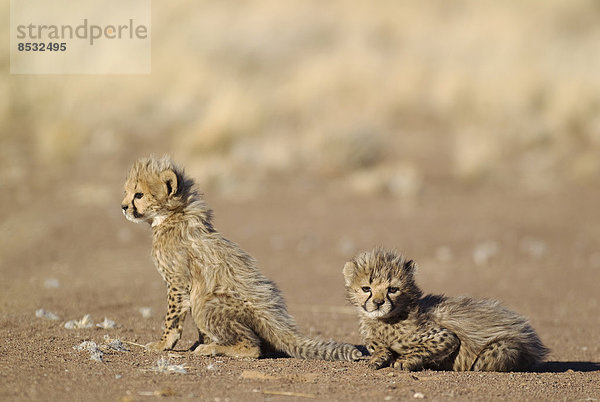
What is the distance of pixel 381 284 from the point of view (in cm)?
628

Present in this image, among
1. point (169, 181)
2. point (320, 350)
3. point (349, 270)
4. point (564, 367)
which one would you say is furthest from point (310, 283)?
point (320, 350)

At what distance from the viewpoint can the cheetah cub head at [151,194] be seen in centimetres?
684

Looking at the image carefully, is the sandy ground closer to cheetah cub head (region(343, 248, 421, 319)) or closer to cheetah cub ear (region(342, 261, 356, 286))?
cheetah cub head (region(343, 248, 421, 319))

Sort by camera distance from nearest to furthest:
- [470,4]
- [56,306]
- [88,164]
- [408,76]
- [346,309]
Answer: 1. [56,306]
2. [346,309]
3. [88,164]
4. [408,76]
5. [470,4]

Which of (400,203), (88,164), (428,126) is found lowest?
(400,203)

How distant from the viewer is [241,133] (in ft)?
66.2

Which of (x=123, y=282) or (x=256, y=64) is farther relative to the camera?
(x=256, y=64)

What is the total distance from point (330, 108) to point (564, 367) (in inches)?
724

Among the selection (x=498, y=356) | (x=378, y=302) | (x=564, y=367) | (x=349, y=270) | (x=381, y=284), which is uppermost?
(x=349, y=270)

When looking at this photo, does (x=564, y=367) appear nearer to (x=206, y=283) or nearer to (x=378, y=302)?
(x=378, y=302)

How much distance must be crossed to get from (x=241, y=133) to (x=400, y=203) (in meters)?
5.36

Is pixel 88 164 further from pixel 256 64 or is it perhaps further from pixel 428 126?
pixel 256 64

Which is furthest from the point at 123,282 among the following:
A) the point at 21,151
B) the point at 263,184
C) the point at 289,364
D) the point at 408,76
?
the point at 408,76

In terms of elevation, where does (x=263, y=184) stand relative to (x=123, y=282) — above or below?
above
